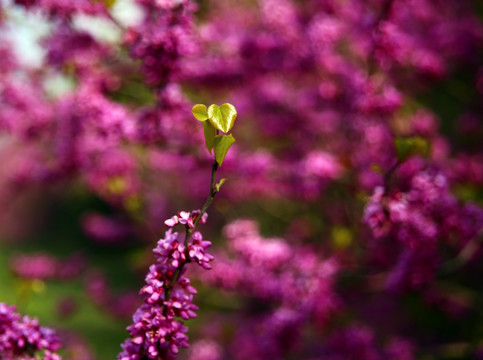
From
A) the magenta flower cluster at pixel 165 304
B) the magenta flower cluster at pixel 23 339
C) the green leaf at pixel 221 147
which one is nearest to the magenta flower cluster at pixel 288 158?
the magenta flower cluster at pixel 165 304

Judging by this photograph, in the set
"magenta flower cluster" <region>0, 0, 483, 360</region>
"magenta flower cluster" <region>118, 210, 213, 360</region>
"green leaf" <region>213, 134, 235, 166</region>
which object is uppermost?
"magenta flower cluster" <region>0, 0, 483, 360</region>

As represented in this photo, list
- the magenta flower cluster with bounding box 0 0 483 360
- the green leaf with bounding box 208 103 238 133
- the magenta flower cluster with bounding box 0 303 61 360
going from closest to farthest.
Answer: the green leaf with bounding box 208 103 238 133
the magenta flower cluster with bounding box 0 303 61 360
the magenta flower cluster with bounding box 0 0 483 360

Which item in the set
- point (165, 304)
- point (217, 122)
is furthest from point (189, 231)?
point (217, 122)

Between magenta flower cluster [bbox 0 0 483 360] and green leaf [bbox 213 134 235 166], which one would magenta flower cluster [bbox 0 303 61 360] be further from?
green leaf [bbox 213 134 235 166]

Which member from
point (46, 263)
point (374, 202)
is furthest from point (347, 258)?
point (46, 263)

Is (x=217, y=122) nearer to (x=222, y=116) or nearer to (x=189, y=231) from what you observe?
(x=222, y=116)

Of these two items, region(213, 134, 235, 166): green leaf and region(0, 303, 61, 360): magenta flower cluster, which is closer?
region(213, 134, 235, 166): green leaf

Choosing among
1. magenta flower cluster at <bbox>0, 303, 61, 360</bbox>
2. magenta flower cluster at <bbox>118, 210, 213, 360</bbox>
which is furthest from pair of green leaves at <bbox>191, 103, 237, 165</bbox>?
magenta flower cluster at <bbox>0, 303, 61, 360</bbox>
